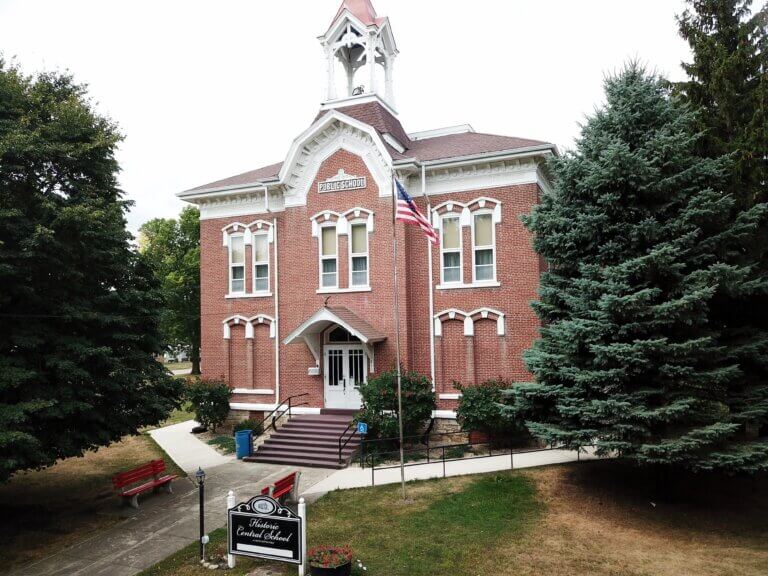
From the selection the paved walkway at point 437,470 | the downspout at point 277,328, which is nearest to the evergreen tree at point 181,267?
the downspout at point 277,328

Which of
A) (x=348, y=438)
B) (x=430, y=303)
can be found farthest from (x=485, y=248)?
(x=348, y=438)

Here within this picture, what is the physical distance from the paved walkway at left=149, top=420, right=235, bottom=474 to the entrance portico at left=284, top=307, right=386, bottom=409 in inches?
159

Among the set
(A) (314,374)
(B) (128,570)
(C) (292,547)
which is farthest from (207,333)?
(C) (292,547)

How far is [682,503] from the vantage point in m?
12.0

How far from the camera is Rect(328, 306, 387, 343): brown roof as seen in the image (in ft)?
58.7

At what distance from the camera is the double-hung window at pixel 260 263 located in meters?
21.2

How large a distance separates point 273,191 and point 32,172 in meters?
9.55

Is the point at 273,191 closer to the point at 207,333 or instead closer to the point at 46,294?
the point at 207,333

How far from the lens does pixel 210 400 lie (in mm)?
20453

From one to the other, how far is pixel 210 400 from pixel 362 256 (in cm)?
772

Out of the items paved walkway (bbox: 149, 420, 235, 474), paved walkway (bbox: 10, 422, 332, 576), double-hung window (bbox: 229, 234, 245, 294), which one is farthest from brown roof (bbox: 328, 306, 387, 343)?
paved walkway (bbox: 149, 420, 235, 474)

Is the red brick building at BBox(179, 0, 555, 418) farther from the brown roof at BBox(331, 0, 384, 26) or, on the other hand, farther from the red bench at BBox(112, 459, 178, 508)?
the red bench at BBox(112, 459, 178, 508)

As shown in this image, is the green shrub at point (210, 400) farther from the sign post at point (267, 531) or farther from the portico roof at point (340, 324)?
the sign post at point (267, 531)

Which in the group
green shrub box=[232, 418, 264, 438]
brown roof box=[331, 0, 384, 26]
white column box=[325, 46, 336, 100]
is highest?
brown roof box=[331, 0, 384, 26]
